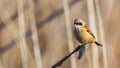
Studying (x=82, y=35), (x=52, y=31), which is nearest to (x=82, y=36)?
(x=82, y=35)

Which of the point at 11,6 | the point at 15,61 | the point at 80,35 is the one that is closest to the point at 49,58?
the point at 15,61

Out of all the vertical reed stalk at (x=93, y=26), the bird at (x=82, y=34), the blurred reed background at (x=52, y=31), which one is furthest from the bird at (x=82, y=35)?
the blurred reed background at (x=52, y=31)

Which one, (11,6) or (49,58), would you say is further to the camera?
(11,6)

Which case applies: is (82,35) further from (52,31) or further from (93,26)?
(52,31)

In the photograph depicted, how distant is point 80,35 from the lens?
1.94ft

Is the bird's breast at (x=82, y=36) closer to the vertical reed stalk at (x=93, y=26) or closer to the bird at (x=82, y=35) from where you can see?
the bird at (x=82, y=35)

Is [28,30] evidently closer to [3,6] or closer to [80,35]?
[3,6]

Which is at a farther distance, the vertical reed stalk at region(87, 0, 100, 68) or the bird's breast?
the vertical reed stalk at region(87, 0, 100, 68)

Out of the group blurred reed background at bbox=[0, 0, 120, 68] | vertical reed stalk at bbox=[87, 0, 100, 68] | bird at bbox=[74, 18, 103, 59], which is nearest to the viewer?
bird at bbox=[74, 18, 103, 59]

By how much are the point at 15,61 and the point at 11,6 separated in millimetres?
443

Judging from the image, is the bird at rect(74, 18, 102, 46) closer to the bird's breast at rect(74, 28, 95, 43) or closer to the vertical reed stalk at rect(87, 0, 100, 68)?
the bird's breast at rect(74, 28, 95, 43)

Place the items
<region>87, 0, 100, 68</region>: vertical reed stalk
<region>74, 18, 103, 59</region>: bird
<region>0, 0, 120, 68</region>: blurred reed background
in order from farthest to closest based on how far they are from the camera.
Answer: <region>0, 0, 120, 68</region>: blurred reed background → <region>87, 0, 100, 68</region>: vertical reed stalk → <region>74, 18, 103, 59</region>: bird

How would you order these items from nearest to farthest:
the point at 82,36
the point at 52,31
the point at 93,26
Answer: the point at 82,36, the point at 93,26, the point at 52,31

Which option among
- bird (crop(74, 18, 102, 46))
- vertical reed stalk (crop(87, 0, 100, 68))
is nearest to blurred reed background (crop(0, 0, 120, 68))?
vertical reed stalk (crop(87, 0, 100, 68))
